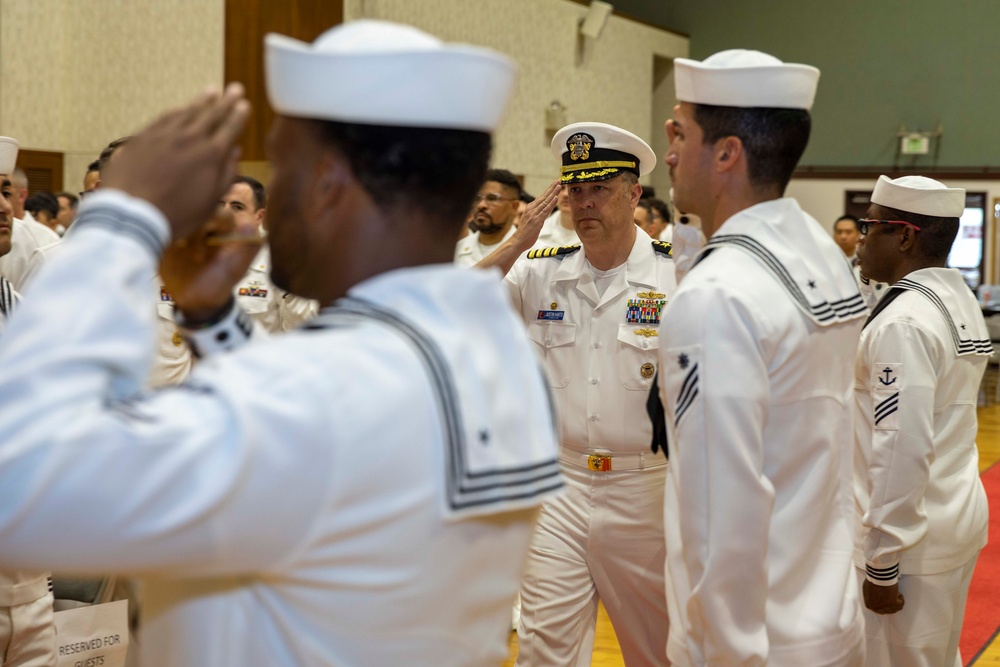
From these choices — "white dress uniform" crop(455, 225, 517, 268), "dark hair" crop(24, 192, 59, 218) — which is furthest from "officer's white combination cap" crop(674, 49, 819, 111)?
"dark hair" crop(24, 192, 59, 218)

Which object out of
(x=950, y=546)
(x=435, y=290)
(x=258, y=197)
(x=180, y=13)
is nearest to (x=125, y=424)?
(x=435, y=290)

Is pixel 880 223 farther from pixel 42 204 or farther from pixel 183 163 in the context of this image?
pixel 42 204

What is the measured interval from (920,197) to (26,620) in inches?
116

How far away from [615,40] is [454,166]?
14282 millimetres

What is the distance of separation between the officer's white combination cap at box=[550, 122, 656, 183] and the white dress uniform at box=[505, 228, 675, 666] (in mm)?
397

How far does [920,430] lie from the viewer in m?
3.08

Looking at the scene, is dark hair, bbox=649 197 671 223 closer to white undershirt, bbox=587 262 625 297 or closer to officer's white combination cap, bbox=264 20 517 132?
white undershirt, bbox=587 262 625 297

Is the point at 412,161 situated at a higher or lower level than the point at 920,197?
higher

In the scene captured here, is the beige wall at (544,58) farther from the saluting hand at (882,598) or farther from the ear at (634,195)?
the saluting hand at (882,598)

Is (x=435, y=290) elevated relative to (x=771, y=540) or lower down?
elevated

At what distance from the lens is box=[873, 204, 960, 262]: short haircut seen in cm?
345

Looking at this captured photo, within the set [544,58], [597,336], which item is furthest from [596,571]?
[544,58]

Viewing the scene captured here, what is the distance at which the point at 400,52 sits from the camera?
1176mm

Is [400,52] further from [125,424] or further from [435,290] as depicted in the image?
[125,424]
